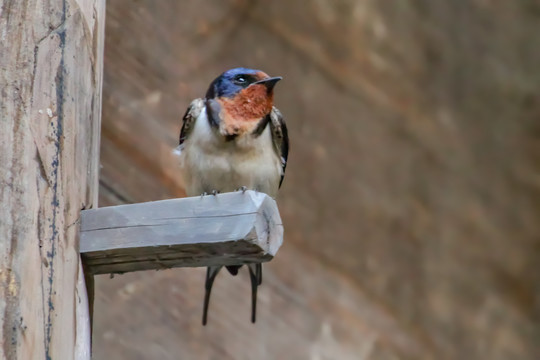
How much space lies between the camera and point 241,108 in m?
1.79

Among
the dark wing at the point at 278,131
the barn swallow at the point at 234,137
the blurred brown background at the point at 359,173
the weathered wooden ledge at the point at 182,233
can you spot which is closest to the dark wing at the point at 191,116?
the barn swallow at the point at 234,137

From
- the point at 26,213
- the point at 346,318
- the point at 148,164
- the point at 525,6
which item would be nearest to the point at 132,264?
the point at 26,213

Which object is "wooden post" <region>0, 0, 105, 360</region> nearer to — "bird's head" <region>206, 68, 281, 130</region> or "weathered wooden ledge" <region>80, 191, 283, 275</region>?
"weathered wooden ledge" <region>80, 191, 283, 275</region>

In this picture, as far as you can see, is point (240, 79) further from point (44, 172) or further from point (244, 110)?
point (44, 172)

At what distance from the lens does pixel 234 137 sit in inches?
69.7

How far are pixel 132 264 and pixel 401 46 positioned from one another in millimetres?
1675

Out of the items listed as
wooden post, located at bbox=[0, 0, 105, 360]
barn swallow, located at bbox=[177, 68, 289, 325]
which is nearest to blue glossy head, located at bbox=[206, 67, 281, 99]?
barn swallow, located at bbox=[177, 68, 289, 325]

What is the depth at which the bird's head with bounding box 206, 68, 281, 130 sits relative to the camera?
1.78m

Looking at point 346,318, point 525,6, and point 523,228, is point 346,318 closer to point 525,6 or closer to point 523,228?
point 523,228

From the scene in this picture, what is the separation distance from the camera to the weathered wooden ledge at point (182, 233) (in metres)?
1.25

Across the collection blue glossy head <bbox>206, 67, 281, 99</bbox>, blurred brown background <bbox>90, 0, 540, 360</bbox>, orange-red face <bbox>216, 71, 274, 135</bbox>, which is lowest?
blurred brown background <bbox>90, 0, 540, 360</bbox>

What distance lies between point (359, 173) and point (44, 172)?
1.54 m

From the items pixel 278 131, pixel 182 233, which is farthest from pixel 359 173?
pixel 182 233

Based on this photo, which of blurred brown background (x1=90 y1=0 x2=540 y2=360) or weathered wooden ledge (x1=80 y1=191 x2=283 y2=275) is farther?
blurred brown background (x1=90 y1=0 x2=540 y2=360)
